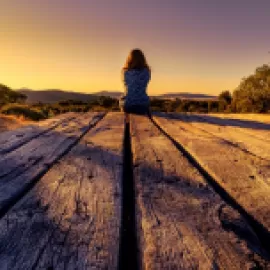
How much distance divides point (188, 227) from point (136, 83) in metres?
5.69

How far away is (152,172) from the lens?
4.37ft

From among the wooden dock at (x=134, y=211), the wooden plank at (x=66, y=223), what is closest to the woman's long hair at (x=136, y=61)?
the wooden dock at (x=134, y=211)

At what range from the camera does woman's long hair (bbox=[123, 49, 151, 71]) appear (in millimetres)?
6348

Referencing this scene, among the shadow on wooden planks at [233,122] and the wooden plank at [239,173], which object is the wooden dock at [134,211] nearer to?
the wooden plank at [239,173]

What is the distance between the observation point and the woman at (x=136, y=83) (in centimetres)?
612

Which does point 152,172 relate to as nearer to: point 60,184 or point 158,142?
point 60,184

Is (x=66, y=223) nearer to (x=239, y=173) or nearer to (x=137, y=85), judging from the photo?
(x=239, y=173)

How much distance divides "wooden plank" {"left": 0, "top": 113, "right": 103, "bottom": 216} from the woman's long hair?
4.29 metres

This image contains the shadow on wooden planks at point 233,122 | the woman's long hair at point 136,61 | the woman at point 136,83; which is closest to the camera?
the shadow on wooden planks at point 233,122

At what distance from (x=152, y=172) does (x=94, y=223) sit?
21.1 inches

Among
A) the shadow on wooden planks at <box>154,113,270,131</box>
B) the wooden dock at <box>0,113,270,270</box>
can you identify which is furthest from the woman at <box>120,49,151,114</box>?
the wooden dock at <box>0,113,270,270</box>

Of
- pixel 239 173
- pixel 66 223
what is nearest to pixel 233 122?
pixel 239 173

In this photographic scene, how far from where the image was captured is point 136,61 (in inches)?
250

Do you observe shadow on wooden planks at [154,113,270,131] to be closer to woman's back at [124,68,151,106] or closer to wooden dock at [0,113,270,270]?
wooden dock at [0,113,270,270]
